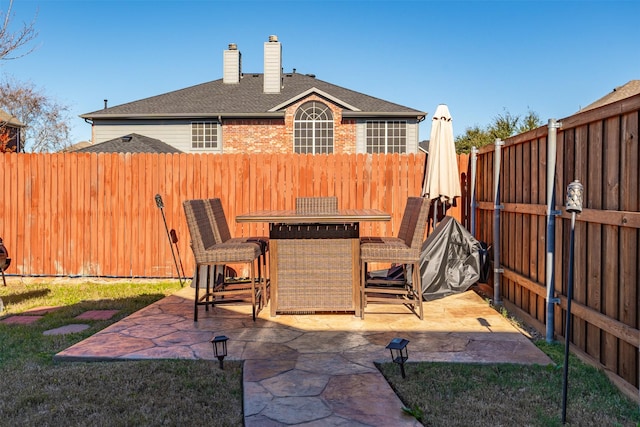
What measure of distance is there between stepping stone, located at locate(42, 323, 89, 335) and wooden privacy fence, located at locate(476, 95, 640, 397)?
4282mm

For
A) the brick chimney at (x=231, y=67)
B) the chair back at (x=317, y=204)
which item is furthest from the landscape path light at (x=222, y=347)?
the brick chimney at (x=231, y=67)

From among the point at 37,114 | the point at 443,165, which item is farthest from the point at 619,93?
the point at 37,114

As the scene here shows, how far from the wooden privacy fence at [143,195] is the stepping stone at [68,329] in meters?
2.60

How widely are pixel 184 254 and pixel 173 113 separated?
11673 millimetres

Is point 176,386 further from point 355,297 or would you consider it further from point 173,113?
point 173,113

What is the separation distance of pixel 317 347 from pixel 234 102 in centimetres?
1569

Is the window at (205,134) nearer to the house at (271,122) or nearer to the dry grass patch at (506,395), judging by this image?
the house at (271,122)

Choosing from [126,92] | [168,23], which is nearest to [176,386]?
[168,23]

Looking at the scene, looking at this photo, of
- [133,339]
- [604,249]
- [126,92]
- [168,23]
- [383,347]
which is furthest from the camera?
[126,92]

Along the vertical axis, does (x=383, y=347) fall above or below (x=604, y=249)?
below

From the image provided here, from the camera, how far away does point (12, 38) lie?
6625mm

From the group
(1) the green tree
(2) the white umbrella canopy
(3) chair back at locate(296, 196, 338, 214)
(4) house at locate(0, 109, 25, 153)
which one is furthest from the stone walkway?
(4) house at locate(0, 109, 25, 153)

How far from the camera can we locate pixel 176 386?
9.72 ft

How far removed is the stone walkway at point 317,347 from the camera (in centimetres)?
265
